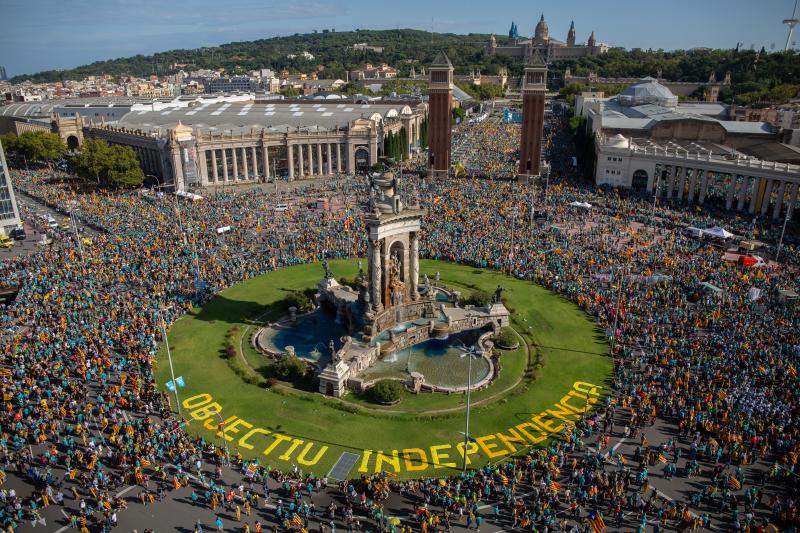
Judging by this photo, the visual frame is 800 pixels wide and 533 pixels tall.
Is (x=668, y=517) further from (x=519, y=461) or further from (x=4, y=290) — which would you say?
(x=4, y=290)

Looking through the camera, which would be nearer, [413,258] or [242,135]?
[413,258]

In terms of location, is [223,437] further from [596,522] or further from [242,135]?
[242,135]

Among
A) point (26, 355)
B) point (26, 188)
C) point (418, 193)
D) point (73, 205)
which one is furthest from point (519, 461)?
point (26, 188)

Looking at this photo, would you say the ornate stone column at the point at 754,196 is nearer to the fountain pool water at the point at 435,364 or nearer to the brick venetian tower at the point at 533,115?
the brick venetian tower at the point at 533,115

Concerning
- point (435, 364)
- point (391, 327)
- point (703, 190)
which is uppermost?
point (703, 190)

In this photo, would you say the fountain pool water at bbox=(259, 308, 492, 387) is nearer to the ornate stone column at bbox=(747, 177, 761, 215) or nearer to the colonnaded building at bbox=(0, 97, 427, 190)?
the ornate stone column at bbox=(747, 177, 761, 215)

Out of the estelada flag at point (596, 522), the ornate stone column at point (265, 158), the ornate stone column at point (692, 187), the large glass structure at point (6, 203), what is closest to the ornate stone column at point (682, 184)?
the ornate stone column at point (692, 187)

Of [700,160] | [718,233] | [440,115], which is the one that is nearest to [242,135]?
[440,115]
